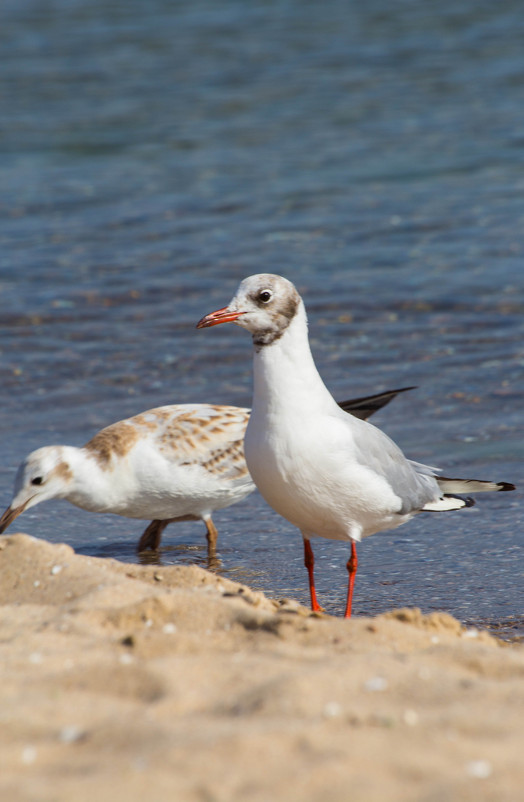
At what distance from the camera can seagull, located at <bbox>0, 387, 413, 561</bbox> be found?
6168 mm

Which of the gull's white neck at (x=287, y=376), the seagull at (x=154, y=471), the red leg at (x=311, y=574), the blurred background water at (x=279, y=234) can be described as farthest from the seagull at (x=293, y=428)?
the seagull at (x=154, y=471)

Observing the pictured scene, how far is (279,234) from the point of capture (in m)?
12.9

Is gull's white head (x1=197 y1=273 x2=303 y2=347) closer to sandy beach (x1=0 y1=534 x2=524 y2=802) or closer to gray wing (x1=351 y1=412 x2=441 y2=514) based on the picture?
gray wing (x1=351 y1=412 x2=441 y2=514)

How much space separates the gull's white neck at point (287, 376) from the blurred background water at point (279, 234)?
1278 mm

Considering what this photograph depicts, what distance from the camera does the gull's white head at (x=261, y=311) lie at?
4.97 meters

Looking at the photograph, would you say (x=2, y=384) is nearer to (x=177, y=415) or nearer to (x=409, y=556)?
(x=177, y=415)

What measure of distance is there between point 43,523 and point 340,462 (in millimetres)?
2678

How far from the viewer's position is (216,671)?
10.8 ft

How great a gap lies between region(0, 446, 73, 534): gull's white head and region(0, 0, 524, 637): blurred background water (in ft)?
1.95

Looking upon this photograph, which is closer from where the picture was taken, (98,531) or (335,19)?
(98,531)

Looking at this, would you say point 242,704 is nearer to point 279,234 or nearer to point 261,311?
point 261,311

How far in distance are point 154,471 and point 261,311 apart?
1.76 metres

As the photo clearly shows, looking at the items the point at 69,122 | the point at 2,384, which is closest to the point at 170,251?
the point at 2,384

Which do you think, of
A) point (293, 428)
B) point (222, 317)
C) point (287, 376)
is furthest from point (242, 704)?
point (222, 317)
